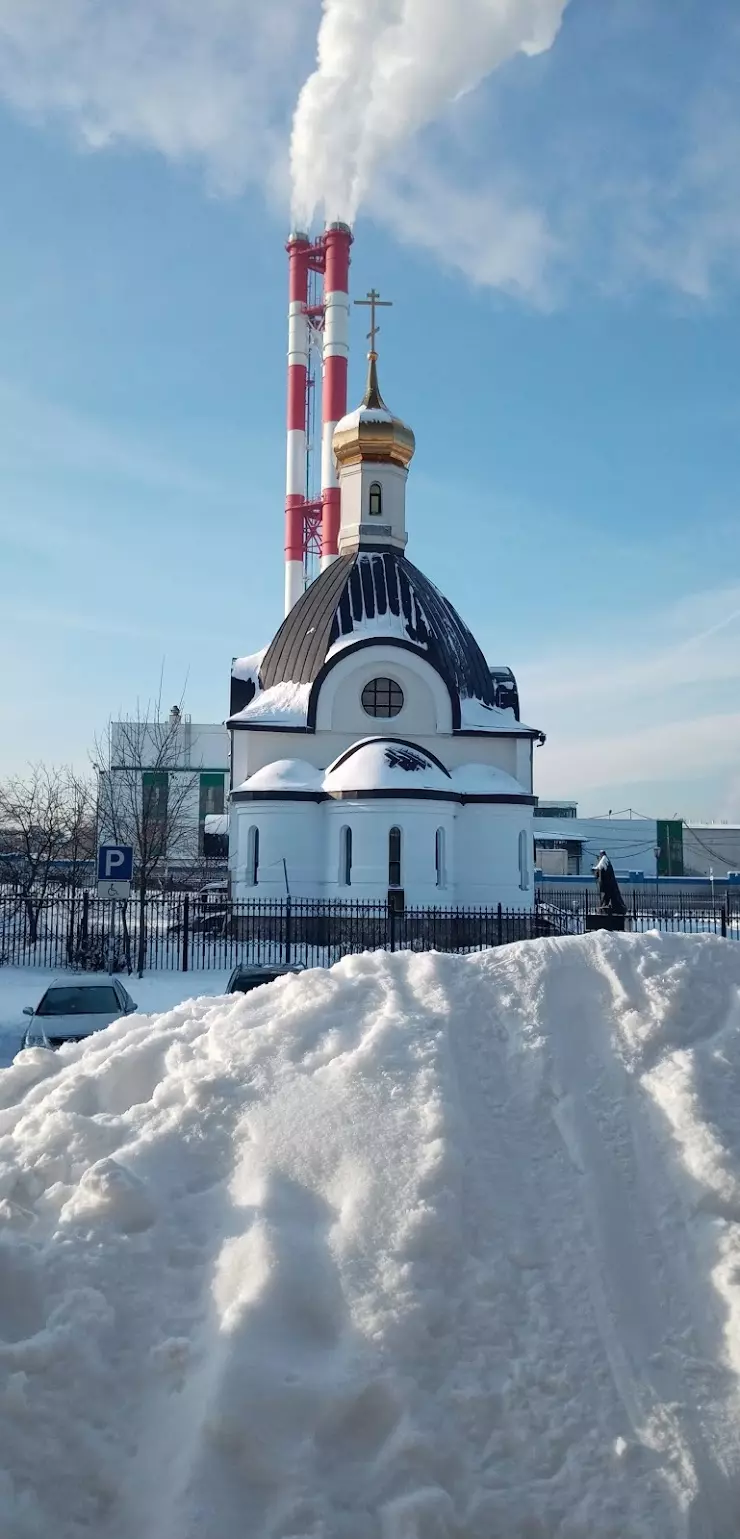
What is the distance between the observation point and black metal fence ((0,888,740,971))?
649 inches

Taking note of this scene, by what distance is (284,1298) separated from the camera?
132 inches

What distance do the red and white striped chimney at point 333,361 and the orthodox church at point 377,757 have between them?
16204 mm

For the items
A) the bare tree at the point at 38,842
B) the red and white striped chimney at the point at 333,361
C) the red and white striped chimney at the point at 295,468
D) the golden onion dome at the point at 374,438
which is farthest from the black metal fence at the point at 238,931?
the red and white striped chimney at the point at 295,468

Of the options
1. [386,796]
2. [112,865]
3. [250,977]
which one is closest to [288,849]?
[386,796]

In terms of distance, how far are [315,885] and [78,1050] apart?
15.5 m

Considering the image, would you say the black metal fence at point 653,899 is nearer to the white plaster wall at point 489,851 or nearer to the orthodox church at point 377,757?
the white plaster wall at point 489,851

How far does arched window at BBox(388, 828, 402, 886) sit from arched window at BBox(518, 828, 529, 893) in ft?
11.1

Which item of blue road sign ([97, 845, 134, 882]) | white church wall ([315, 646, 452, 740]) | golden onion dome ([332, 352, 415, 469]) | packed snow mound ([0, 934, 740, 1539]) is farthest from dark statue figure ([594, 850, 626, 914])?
golden onion dome ([332, 352, 415, 469])

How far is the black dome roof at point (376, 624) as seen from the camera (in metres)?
22.9

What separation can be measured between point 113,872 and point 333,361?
32504mm

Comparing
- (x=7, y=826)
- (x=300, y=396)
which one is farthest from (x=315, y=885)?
(x=300, y=396)

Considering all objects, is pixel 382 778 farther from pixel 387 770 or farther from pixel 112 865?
pixel 112 865

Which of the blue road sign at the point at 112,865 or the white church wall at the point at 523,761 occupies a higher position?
the white church wall at the point at 523,761

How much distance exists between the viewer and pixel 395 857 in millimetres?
20281
